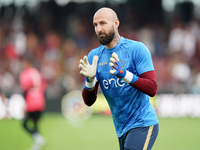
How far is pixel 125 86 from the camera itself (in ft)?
12.6

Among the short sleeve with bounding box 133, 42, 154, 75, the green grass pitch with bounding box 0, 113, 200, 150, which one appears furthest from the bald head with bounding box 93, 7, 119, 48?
the green grass pitch with bounding box 0, 113, 200, 150

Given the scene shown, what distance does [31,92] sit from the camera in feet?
29.9

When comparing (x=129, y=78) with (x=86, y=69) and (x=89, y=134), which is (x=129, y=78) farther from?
(x=89, y=134)

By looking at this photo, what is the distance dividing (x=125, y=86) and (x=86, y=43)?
567 inches

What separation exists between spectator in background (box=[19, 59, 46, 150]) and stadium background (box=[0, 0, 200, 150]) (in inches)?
147

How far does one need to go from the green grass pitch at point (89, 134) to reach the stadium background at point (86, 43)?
1.11 ft

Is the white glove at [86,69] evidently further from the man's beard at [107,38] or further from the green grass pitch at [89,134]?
the green grass pitch at [89,134]

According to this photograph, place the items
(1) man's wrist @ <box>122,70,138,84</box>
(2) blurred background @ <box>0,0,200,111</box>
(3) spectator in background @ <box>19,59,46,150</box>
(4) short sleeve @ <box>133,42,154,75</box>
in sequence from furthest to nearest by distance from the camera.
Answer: (2) blurred background @ <box>0,0,200,111</box>
(3) spectator in background @ <box>19,59,46,150</box>
(4) short sleeve @ <box>133,42,154,75</box>
(1) man's wrist @ <box>122,70,138,84</box>

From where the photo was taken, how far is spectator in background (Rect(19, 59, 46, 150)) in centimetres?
864

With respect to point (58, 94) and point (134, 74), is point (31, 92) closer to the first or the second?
point (58, 94)

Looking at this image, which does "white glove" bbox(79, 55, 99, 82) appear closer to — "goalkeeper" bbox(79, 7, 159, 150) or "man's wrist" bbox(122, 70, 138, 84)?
"goalkeeper" bbox(79, 7, 159, 150)

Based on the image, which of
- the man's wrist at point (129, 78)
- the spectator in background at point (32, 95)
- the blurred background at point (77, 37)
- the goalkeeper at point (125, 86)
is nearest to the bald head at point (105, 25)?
the goalkeeper at point (125, 86)

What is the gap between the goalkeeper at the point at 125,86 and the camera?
144 inches

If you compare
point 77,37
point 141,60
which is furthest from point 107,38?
point 77,37
